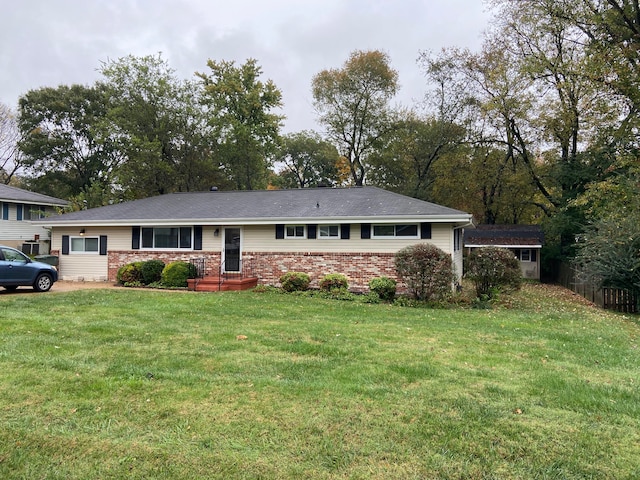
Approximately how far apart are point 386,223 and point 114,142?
22.3 meters

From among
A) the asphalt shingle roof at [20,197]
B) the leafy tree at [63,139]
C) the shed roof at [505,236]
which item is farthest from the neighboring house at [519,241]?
the leafy tree at [63,139]

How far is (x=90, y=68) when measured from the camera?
27078mm

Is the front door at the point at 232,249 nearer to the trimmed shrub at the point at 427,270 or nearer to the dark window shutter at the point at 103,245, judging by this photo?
the dark window shutter at the point at 103,245

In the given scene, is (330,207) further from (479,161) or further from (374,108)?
(374,108)

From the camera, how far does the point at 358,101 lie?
31.4m

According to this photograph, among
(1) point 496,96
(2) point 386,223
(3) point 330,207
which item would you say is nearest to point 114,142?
(3) point 330,207

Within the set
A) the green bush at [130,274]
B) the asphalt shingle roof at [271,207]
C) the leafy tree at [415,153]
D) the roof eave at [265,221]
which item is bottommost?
the green bush at [130,274]

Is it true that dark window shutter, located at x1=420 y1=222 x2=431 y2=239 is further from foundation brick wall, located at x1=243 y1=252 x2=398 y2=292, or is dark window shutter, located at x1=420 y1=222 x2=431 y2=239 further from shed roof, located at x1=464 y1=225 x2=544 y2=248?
shed roof, located at x1=464 y1=225 x2=544 y2=248

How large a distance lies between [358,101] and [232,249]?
20.9 meters

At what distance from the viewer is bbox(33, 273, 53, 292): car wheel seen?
40.0 feet

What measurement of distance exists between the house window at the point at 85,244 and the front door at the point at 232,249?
5.59 meters

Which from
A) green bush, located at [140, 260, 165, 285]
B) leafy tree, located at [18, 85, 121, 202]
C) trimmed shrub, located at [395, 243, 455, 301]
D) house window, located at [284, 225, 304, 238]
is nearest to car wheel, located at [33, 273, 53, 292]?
green bush, located at [140, 260, 165, 285]

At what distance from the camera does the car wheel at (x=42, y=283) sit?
40.0 ft

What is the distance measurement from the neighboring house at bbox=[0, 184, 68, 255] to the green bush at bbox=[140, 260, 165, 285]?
11473 millimetres
